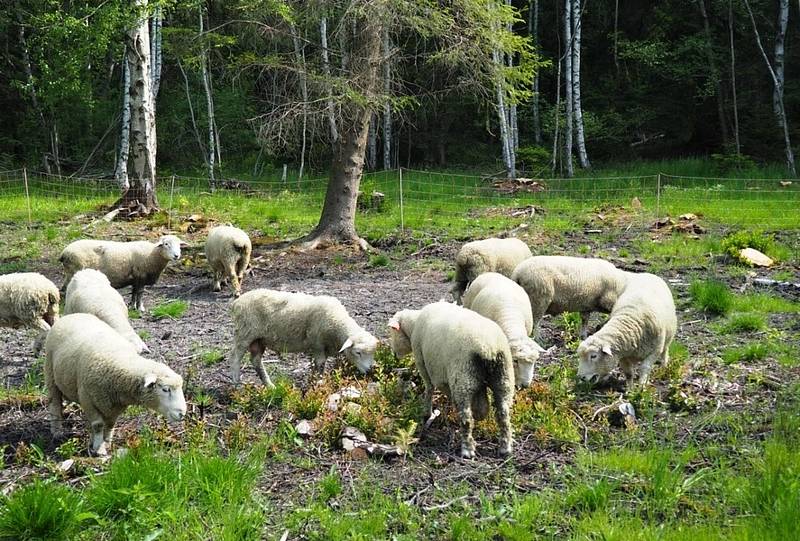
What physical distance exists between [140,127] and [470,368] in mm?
13508

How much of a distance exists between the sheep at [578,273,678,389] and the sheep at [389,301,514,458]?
115 cm

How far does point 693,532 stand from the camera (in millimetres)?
4055

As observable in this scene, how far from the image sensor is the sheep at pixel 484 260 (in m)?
9.36

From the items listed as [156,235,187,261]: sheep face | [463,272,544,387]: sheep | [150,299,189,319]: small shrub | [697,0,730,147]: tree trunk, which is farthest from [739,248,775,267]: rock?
[697,0,730,147]: tree trunk

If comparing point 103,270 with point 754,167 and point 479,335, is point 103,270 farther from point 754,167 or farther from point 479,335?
point 754,167

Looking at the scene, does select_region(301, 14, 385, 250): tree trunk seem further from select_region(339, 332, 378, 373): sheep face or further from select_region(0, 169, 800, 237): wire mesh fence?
select_region(339, 332, 378, 373): sheep face

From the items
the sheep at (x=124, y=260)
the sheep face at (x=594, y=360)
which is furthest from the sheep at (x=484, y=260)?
the sheep at (x=124, y=260)

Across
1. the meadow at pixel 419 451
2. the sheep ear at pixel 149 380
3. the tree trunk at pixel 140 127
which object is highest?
the tree trunk at pixel 140 127

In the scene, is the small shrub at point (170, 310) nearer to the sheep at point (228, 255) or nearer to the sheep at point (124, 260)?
the sheep at point (124, 260)

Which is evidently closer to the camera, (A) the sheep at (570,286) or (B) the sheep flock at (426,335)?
(B) the sheep flock at (426,335)

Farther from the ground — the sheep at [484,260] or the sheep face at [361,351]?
the sheep at [484,260]

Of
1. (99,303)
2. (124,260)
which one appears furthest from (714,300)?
(124,260)

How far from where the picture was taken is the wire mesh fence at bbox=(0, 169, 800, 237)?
52.1 ft

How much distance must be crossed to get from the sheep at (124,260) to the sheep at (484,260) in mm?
4055
